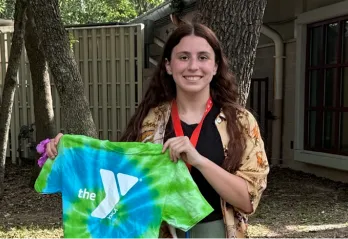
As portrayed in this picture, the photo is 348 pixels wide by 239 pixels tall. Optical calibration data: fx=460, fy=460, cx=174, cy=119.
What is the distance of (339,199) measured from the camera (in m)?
6.21

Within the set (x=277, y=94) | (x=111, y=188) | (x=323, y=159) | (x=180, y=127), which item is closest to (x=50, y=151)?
(x=111, y=188)

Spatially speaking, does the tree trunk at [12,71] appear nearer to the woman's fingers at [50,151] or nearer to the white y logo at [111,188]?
the woman's fingers at [50,151]

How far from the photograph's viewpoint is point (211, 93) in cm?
200

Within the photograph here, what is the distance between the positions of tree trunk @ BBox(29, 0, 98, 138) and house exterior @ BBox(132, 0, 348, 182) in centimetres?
366

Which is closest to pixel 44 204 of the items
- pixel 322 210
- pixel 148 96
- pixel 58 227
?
pixel 58 227

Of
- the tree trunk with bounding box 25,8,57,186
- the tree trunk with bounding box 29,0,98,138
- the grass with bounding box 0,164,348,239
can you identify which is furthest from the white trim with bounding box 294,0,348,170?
the tree trunk with bounding box 29,0,98,138

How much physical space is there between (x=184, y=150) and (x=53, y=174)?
26.9 inches

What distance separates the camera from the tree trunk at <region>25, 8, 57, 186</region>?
7039 mm

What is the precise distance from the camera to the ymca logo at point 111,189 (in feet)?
6.32

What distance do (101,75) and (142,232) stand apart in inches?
309

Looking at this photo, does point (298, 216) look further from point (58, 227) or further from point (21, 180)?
point (21, 180)

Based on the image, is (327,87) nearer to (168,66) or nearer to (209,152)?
(168,66)

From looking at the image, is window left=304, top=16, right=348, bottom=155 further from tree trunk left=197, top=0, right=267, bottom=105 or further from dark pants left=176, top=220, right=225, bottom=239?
dark pants left=176, top=220, right=225, bottom=239

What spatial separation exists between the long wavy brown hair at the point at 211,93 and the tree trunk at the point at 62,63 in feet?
5.73
